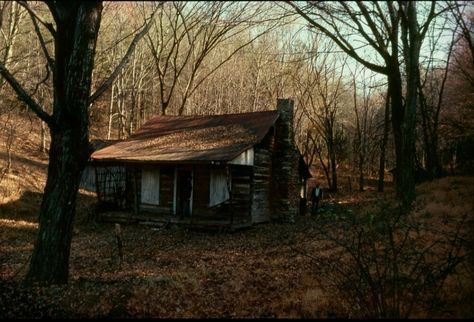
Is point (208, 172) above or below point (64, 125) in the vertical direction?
below

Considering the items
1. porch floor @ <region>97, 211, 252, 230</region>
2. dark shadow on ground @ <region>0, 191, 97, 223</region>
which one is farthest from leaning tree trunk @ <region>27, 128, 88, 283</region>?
dark shadow on ground @ <region>0, 191, 97, 223</region>

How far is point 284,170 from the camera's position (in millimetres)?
20906

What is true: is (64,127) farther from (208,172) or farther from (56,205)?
(208,172)

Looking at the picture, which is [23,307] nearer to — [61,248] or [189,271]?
[61,248]

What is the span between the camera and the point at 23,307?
636cm

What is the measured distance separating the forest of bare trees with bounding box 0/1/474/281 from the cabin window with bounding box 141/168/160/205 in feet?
20.3

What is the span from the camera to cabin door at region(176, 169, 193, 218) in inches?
760

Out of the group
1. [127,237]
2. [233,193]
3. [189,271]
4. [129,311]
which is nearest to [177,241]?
[127,237]

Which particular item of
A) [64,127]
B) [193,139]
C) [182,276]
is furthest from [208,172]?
[64,127]

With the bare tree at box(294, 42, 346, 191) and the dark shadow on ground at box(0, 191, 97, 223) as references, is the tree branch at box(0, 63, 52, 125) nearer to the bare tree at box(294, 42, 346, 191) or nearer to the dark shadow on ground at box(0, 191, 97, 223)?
the dark shadow on ground at box(0, 191, 97, 223)

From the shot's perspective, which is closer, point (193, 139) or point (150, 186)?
point (150, 186)

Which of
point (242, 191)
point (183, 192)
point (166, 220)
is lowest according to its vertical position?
point (166, 220)

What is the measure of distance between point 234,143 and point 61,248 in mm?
11593

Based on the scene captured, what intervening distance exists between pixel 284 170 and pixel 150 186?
6922mm
